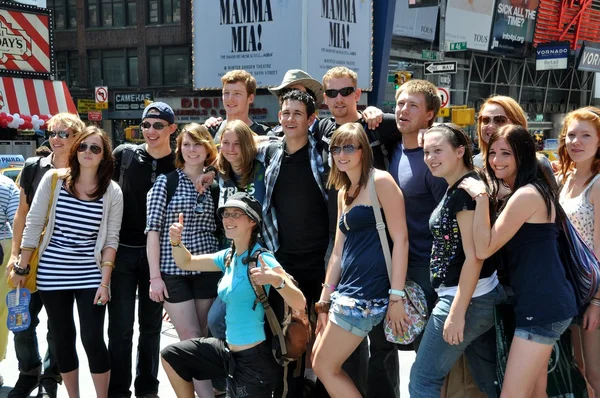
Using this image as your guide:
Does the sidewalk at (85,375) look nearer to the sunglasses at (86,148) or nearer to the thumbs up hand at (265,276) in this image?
the thumbs up hand at (265,276)

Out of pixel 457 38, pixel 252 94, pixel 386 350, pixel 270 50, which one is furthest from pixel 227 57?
pixel 386 350

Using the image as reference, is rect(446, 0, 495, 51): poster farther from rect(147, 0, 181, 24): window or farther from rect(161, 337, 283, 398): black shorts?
rect(161, 337, 283, 398): black shorts

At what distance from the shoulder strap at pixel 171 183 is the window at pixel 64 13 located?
3274cm

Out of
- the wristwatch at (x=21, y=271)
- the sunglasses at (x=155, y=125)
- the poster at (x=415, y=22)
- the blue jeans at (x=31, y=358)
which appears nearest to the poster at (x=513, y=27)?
the poster at (x=415, y=22)

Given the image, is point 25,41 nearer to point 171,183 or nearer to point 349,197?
point 171,183

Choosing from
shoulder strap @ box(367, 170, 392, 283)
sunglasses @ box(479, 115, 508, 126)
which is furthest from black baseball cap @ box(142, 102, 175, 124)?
sunglasses @ box(479, 115, 508, 126)

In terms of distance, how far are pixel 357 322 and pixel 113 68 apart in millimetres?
32518

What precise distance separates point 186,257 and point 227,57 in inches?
1017

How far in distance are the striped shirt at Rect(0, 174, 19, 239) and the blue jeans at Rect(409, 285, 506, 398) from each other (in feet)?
11.1

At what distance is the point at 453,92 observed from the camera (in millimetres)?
37250

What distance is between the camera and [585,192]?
4012 millimetres

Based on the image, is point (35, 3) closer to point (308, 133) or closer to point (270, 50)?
point (270, 50)

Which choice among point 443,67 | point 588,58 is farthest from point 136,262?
point 588,58

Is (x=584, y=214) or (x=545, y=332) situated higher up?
(x=584, y=214)
